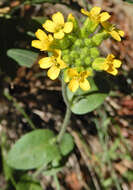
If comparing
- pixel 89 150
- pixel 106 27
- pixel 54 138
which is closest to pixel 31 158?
pixel 54 138

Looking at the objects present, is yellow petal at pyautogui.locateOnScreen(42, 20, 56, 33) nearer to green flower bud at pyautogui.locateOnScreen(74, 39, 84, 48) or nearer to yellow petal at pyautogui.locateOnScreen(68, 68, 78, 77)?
green flower bud at pyautogui.locateOnScreen(74, 39, 84, 48)

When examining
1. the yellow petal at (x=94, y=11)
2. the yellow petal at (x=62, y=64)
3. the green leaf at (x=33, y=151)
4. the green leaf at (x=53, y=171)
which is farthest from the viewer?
the green leaf at (x=53, y=171)

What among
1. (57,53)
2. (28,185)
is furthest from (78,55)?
(28,185)

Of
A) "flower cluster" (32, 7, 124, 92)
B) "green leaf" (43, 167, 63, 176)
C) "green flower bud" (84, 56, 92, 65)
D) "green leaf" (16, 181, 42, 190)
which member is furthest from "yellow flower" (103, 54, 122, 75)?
"green leaf" (16, 181, 42, 190)

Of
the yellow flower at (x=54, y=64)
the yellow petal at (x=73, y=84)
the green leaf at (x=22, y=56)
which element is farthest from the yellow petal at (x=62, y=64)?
the green leaf at (x=22, y=56)

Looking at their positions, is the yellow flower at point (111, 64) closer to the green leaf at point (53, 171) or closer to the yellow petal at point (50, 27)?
the yellow petal at point (50, 27)
